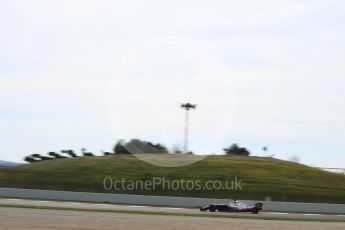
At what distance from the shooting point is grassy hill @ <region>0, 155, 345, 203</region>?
45688mm

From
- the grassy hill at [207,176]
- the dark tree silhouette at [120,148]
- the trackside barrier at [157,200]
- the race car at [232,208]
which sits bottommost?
the race car at [232,208]

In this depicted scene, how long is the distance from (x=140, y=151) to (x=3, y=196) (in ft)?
102

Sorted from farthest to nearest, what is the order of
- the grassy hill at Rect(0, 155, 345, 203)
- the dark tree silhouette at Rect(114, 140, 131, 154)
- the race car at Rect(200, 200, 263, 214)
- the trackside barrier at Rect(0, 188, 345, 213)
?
the dark tree silhouette at Rect(114, 140, 131, 154) → the grassy hill at Rect(0, 155, 345, 203) → the trackside barrier at Rect(0, 188, 345, 213) → the race car at Rect(200, 200, 263, 214)

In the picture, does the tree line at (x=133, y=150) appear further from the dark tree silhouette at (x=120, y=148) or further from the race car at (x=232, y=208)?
the race car at (x=232, y=208)

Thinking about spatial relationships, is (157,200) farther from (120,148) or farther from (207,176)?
(120,148)

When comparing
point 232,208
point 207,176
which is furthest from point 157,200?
point 207,176

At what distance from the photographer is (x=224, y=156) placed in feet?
189

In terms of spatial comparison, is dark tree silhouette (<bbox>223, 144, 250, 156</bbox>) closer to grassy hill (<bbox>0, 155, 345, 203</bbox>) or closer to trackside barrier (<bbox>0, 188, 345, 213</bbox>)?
grassy hill (<bbox>0, 155, 345, 203</bbox>)

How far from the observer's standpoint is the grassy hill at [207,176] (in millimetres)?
45688

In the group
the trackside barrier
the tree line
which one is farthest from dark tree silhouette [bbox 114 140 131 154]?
the trackside barrier

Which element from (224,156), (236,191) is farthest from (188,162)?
(236,191)

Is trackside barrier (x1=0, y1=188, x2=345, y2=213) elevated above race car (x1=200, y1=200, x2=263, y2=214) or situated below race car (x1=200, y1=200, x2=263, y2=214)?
above

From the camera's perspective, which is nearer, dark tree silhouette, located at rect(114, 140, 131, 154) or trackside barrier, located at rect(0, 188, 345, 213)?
trackside barrier, located at rect(0, 188, 345, 213)

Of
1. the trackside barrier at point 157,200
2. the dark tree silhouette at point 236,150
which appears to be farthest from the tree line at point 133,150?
the trackside barrier at point 157,200
